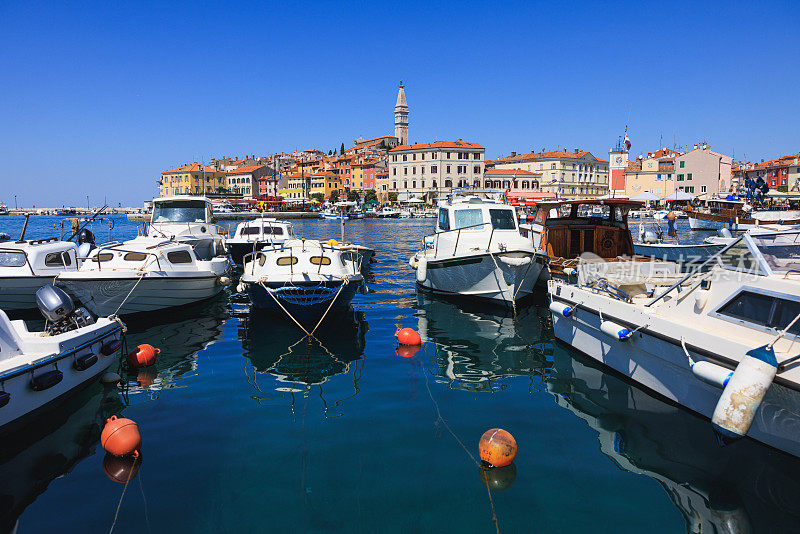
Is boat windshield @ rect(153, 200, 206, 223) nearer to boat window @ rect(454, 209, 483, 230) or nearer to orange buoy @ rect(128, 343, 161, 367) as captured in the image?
boat window @ rect(454, 209, 483, 230)

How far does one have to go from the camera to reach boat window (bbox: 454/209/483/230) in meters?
16.5

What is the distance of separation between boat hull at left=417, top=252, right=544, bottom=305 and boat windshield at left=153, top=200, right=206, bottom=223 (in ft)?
38.7

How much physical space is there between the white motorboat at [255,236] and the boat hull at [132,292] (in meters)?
7.52

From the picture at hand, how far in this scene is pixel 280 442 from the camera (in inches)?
264

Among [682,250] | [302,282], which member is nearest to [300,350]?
[302,282]

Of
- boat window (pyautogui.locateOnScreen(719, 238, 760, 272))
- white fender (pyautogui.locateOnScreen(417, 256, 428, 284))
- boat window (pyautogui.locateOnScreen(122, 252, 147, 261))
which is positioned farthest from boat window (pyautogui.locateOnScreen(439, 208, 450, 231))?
boat window (pyautogui.locateOnScreen(719, 238, 760, 272))

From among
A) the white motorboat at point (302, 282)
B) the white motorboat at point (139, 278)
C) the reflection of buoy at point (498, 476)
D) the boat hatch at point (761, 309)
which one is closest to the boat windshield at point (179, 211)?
the white motorboat at point (139, 278)

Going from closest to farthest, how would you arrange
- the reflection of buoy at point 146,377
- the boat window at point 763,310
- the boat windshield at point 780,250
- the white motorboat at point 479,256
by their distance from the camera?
the boat window at point 763,310, the boat windshield at point 780,250, the reflection of buoy at point 146,377, the white motorboat at point 479,256

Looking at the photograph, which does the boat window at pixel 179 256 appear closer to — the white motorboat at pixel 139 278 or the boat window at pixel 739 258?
the white motorboat at pixel 139 278

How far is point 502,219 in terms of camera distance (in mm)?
16688

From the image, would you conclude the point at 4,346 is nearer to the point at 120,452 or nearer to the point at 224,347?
the point at 120,452

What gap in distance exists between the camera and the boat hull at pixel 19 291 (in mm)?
13797

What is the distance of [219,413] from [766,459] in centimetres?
742

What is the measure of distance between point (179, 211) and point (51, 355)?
1540 cm
